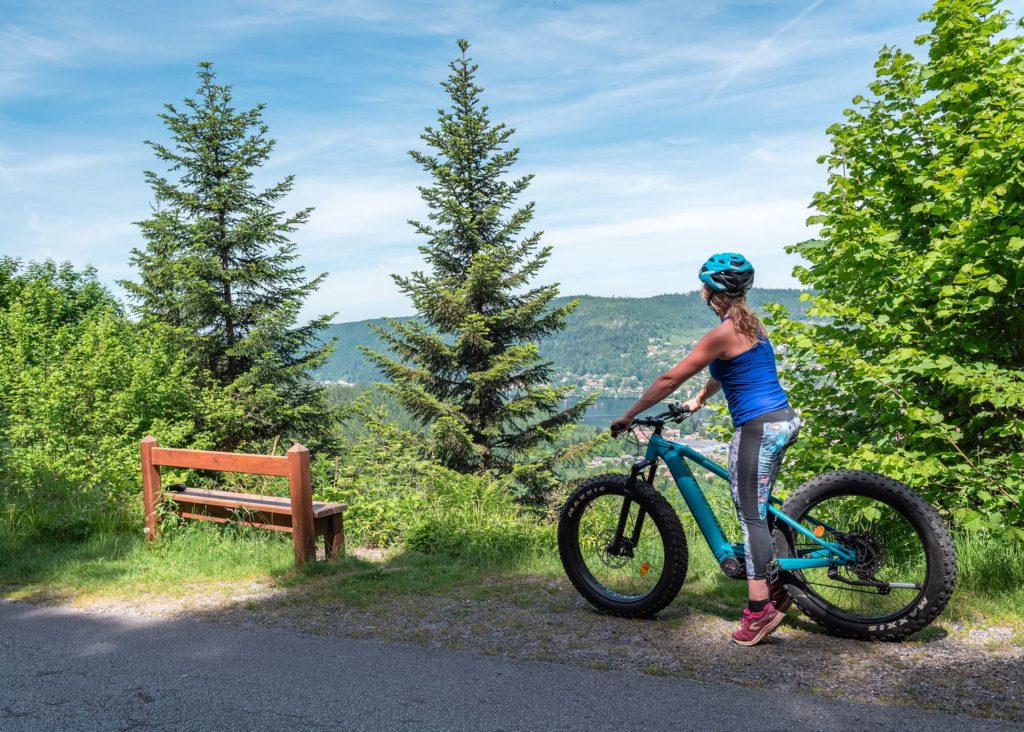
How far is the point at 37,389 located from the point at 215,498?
674cm

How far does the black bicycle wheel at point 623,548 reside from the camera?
14.8 feet

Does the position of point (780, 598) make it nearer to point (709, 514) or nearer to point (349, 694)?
point (709, 514)

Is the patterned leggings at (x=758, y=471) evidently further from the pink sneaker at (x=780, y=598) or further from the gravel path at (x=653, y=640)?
the gravel path at (x=653, y=640)

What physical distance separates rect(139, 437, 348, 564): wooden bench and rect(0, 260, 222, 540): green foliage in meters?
0.89

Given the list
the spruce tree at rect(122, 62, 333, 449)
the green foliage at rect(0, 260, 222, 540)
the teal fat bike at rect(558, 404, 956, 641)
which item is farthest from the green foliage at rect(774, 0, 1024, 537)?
the spruce tree at rect(122, 62, 333, 449)

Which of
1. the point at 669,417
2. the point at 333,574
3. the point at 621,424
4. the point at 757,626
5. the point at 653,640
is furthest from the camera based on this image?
the point at 333,574

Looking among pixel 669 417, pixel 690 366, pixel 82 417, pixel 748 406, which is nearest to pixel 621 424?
pixel 669 417

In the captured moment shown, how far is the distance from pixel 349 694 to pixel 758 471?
242 cm

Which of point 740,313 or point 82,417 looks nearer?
point 740,313

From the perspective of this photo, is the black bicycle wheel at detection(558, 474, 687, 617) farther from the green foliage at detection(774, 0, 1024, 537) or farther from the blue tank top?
the green foliage at detection(774, 0, 1024, 537)

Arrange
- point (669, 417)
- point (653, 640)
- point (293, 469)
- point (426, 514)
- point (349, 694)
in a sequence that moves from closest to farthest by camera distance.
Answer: point (349, 694) < point (653, 640) < point (669, 417) < point (293, 469) < point (426, 514)

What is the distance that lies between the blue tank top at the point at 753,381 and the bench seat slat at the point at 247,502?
3.90 metres

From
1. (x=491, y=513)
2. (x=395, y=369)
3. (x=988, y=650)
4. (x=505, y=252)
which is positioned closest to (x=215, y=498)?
(x=491, y=513)

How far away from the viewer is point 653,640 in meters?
4.21
